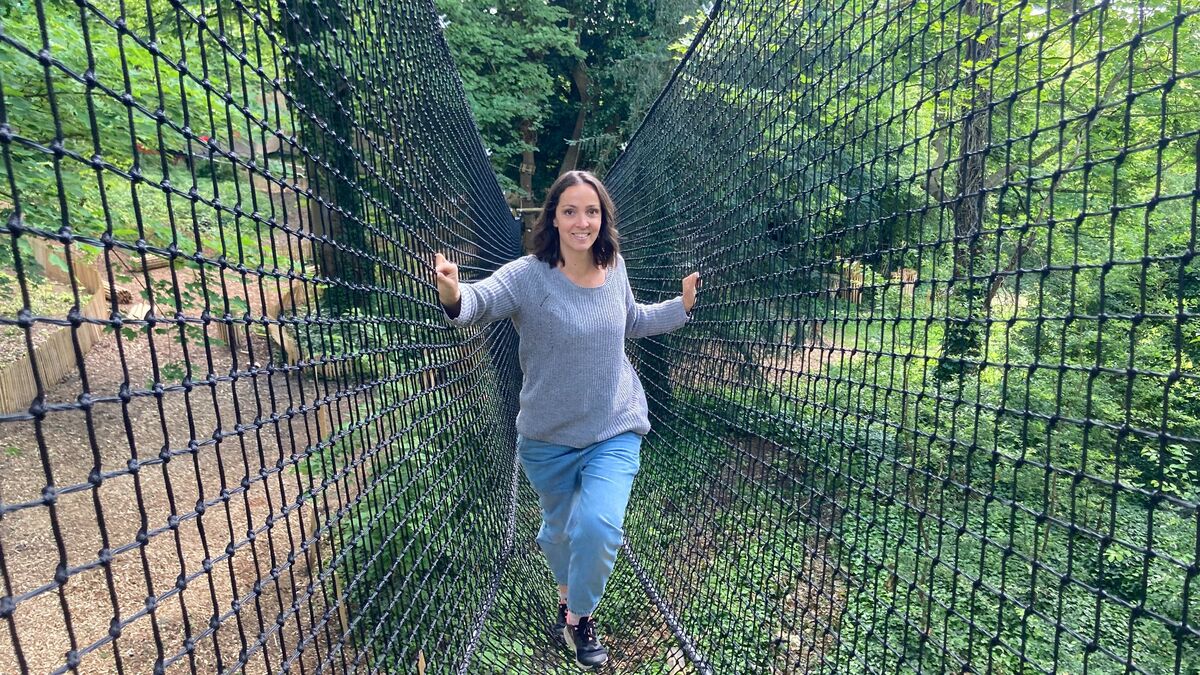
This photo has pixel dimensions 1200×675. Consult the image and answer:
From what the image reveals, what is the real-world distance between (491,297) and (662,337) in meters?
2.29

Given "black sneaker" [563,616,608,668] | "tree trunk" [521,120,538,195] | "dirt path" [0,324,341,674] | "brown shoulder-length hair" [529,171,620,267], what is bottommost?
"dirt path" [0,324,341,674]

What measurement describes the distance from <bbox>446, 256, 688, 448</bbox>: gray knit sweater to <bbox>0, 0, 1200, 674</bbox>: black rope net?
319 millimetres

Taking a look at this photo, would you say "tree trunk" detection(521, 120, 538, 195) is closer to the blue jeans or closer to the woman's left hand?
the woman's left hand

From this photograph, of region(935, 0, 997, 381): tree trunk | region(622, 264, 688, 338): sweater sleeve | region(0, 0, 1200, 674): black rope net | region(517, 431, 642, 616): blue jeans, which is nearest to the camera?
region(0, 0, 1200, 674): black rope net

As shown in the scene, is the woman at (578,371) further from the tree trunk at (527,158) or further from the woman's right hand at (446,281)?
the tree trunk at (527,158)

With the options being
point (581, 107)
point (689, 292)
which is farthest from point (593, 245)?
point (581, 107)

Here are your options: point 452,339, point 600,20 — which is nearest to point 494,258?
point 452,339

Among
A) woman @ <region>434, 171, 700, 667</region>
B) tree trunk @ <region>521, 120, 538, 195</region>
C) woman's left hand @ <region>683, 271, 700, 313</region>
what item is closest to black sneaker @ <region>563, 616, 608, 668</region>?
woman @ <region>434, 171, 700, 667</region>

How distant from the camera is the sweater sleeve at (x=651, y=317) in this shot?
2.10 metres

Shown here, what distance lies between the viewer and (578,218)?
184 centimetres

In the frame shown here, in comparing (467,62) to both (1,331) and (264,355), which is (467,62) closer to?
(264,355)

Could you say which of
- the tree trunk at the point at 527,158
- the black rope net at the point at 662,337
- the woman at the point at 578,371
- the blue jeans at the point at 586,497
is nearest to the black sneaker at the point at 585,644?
the blue jeans at the point at 586,497

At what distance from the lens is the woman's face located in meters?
1.85

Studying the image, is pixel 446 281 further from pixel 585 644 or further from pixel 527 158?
pixel 527 158
